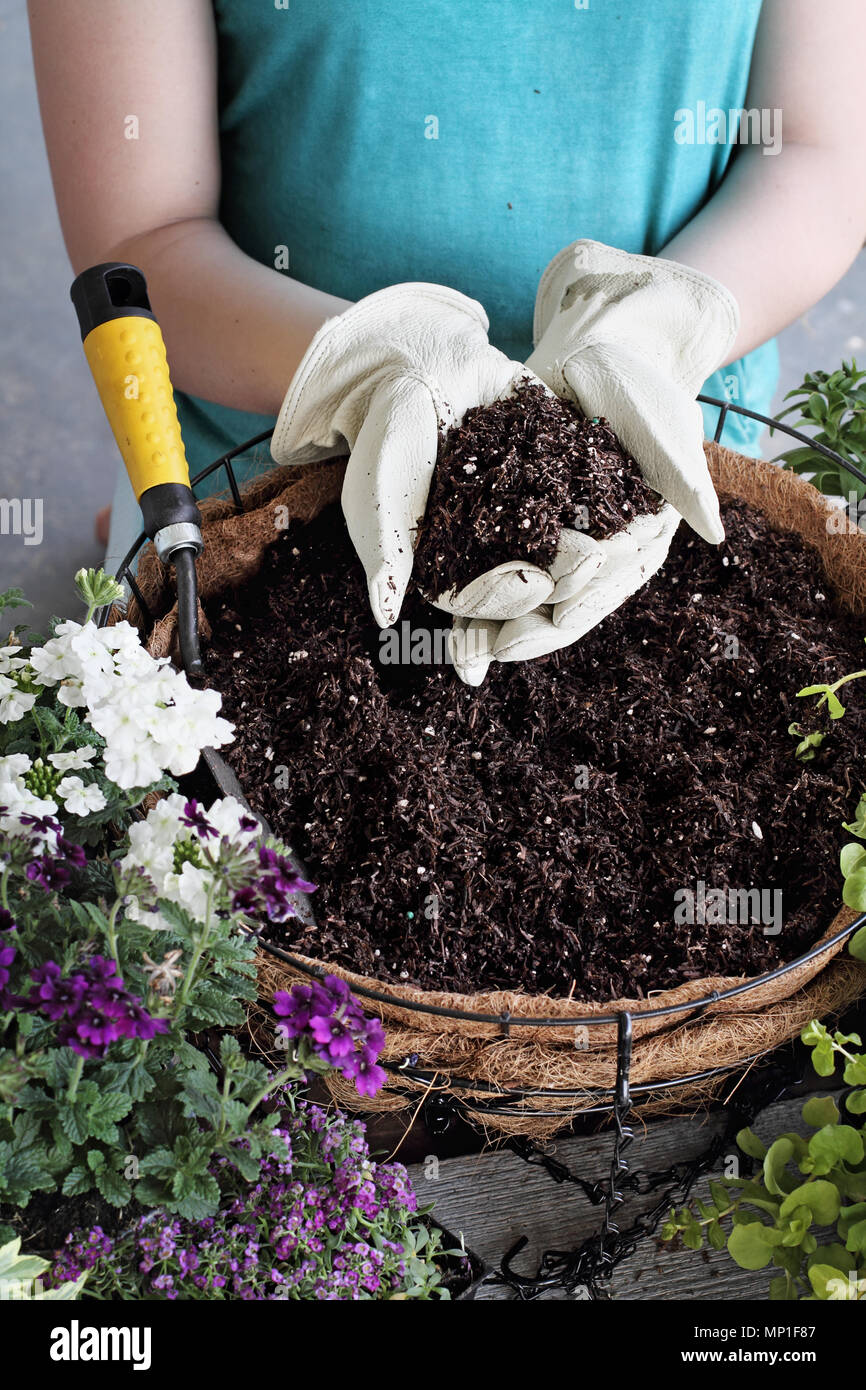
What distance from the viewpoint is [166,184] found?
3.43 feet

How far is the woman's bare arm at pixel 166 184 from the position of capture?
0.96 m

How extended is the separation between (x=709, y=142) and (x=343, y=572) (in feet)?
2.17

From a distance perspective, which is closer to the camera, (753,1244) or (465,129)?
(753,1244)

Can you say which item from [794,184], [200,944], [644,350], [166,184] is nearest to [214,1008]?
[200,944]

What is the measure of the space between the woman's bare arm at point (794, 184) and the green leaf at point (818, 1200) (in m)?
0.80

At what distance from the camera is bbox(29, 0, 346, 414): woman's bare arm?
96 cm

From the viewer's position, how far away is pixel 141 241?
105 centimetres

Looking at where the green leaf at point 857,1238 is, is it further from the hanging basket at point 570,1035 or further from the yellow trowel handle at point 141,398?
the yellow trowel handle at point 141,398

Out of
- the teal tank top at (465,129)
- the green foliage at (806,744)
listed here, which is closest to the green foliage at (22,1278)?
the green foliage at (806,744)

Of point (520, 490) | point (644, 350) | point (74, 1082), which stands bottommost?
point (74, 1082)

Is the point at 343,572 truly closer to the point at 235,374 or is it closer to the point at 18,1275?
the point at 235,374

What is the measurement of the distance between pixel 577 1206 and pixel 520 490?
523mm

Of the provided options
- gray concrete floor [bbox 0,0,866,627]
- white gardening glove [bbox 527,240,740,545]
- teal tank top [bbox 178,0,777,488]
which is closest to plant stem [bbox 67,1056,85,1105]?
white gardening glove [bbox 527,240,740,545]

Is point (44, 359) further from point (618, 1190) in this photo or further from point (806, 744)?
point (618, 1190)
